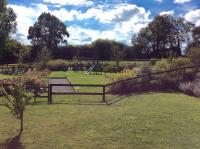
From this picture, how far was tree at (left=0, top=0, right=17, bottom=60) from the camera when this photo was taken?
3806 centimetres

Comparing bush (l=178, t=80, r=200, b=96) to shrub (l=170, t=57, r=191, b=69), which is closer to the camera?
bush (l=178, t=80, r=200, b=96)

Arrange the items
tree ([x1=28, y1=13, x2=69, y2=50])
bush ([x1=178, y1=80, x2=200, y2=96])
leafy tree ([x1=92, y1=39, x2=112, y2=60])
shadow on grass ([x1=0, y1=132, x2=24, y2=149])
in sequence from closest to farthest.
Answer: shadow on grass ([x1=0, y1=132, x2=24, y2=149]) → bush ([x1=178, y1=80, x2=200, y2=96]) → leafy tree ([x1=92, y1=39, x2=112, y2=60]) → tree ([x1=28, y1=13, x2=69, y2=50])

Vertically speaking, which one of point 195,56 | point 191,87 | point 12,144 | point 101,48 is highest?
point 101,48

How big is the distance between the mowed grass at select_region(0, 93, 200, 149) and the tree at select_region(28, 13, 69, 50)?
7821 cm

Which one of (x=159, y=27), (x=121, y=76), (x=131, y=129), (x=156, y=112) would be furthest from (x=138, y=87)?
(x=159, y=27)

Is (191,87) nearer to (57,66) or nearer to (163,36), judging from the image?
(57,66)

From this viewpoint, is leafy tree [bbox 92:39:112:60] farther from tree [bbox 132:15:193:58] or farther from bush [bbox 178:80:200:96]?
bush [bbox 178:80:200:96]

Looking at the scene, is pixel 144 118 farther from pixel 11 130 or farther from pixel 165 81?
pixel 165 81

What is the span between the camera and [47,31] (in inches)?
3767

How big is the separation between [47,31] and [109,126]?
8444cm

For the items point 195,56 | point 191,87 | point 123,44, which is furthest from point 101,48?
point 191,87

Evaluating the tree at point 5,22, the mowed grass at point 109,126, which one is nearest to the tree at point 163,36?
the tree at point 5,22

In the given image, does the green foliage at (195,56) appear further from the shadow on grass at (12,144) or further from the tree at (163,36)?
the tree at (163,36)

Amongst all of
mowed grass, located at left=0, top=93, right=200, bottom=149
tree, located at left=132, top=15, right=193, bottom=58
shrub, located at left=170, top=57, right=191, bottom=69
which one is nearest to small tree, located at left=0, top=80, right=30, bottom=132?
mowed grass, located at left=0, top=93, right=200, bottom=149
